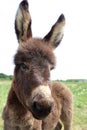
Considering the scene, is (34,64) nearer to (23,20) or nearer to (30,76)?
(30,76)

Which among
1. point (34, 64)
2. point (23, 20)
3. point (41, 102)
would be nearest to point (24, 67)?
point (34, 64)

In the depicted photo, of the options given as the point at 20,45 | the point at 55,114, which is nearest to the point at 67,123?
the point at 55,114

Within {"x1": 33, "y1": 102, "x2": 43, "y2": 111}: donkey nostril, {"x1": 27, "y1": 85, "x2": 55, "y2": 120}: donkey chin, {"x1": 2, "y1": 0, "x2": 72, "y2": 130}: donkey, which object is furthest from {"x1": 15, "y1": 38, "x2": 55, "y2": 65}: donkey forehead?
{"x1": 33, "y1": 102, "x2": 43, "y2": 111}: donkey nostril

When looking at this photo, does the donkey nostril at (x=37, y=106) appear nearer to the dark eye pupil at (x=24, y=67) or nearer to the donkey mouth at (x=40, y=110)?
the donkey mouth at (x=40, y=110)

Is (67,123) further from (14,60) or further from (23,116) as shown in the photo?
(14,60)

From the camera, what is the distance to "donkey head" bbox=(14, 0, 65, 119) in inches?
235

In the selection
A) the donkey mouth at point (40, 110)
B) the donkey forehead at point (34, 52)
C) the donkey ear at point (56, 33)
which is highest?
the donkey ear at point (56, 33)

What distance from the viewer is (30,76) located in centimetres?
641

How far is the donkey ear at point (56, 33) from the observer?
7039mm

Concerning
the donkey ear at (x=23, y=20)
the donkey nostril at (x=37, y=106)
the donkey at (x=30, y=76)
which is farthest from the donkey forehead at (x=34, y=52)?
the donkey nostril at (x=37, y=106)

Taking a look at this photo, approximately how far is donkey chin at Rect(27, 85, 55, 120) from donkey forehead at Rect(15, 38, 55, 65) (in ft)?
2.02

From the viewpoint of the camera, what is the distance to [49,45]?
22.9 ft

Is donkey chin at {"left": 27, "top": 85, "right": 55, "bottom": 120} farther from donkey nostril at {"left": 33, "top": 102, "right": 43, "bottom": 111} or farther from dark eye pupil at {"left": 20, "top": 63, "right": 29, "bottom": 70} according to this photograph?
dark eye pupil at {"left": 20, "top": 63, "right": 29, "bottom": 70}

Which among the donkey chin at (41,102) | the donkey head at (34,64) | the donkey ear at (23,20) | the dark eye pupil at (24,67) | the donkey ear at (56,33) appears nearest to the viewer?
the donkey chin at (41,102)
